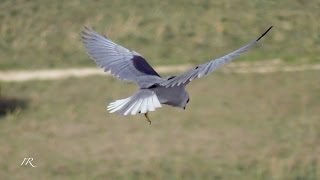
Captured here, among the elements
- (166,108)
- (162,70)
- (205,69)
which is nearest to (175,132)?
(166,108)

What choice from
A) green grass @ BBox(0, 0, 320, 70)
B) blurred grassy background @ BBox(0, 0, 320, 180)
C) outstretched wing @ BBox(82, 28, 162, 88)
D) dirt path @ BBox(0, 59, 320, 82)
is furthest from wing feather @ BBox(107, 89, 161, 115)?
green grass @ BBox(0, 0, 320, 70)

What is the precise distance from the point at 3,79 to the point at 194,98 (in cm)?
481

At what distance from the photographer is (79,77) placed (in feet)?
80.3

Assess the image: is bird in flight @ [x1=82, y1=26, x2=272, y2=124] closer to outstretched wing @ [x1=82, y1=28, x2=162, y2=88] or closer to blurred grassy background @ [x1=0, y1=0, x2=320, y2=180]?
outstretched wing @ [x1=82, y1=28, x2=162, y2=88]

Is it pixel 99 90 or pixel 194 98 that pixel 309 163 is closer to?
pixel 194 98

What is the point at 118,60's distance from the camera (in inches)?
396

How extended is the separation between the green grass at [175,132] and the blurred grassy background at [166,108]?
26 mm

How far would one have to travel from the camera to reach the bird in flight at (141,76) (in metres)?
8.27

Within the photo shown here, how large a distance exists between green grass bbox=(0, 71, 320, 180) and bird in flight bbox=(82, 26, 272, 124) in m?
7.11

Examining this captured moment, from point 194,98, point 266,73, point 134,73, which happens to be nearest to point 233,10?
point 266,73

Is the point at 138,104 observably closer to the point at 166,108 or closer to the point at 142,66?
the point at 142,66

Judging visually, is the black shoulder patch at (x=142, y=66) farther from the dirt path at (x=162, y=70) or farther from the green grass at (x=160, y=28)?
the green grass at (x=160, y=28)

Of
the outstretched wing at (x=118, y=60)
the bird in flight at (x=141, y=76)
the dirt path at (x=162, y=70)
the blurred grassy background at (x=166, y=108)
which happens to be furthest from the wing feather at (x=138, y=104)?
the dirt path at (x=162, y=70)

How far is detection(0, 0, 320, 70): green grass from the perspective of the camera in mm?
26938
